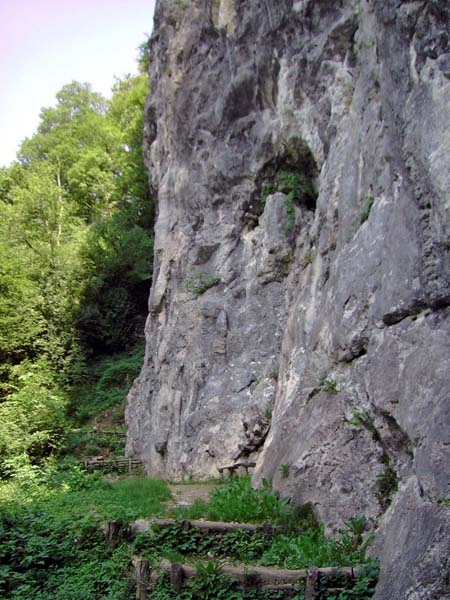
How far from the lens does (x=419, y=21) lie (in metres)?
7.39

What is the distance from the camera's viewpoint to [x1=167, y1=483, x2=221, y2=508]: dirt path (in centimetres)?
1023

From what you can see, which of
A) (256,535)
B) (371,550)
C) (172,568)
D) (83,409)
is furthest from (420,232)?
(83,409)

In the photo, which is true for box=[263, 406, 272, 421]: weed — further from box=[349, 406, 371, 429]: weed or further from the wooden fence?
the wooden fence

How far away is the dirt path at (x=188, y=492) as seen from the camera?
403 inches

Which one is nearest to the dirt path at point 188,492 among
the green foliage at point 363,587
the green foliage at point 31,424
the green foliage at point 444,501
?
the green foliage at point 363,587

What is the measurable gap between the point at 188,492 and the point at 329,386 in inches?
173

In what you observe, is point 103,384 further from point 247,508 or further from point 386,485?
point 386,485

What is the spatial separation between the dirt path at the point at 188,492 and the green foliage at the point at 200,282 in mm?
5642

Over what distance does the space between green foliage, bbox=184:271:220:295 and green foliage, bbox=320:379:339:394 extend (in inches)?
285

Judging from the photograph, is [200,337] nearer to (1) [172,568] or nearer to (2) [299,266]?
(2) [299,266]

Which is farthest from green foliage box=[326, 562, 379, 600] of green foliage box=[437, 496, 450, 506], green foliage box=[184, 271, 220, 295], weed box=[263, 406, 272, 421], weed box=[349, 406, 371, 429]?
green foliage box=[184, 271, 220, 295]

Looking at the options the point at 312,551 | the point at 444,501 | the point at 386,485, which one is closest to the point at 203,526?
the point at 312,551

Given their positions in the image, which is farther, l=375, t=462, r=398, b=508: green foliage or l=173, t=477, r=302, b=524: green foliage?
l=173, t=477, r=302, b=524: green foliage

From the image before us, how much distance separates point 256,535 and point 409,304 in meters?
3.70
